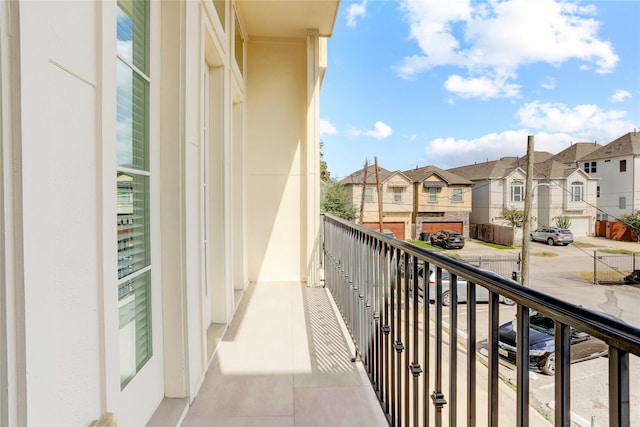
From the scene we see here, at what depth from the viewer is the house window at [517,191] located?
22.7 feet

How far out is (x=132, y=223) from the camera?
1.29 meters

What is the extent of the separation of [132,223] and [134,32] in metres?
0.72

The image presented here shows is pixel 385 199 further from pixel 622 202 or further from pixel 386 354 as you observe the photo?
pixel 386 354

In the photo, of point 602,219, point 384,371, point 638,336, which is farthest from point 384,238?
point 602,219

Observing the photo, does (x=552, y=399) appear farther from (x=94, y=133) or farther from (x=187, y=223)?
(x=187, y=223)

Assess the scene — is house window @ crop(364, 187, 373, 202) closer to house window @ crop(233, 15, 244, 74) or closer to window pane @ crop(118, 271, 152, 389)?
house window @ crop(233, 15, 244, 74)

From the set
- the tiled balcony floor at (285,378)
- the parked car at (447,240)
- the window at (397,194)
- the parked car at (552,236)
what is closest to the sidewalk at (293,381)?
the tiled balcony floor at (285,378)

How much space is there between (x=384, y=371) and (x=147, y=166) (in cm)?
137

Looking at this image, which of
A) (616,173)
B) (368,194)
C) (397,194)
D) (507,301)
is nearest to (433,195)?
(397,194)

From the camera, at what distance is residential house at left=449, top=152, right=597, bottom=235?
5.93 m

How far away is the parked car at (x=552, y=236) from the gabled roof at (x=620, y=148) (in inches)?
72.8

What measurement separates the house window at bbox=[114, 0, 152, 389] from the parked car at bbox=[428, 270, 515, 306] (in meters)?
1.02

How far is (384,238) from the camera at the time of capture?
1528 mm

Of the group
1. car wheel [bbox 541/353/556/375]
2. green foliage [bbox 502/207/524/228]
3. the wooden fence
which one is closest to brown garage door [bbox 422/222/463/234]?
the wooden fence
